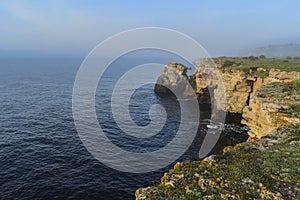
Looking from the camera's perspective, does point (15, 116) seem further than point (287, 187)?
Yes

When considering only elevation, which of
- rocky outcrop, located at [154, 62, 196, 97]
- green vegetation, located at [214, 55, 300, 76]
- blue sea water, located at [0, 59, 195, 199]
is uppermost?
green vegetation, located at [214, 55, 300, 76]

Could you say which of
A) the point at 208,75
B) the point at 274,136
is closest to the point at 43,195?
the point at 274,136

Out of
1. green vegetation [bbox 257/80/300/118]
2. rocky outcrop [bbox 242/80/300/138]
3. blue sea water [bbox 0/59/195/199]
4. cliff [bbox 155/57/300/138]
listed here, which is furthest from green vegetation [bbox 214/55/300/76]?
blue sea water [bbox 0/59/195/199]

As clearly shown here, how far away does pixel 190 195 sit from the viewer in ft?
37.9

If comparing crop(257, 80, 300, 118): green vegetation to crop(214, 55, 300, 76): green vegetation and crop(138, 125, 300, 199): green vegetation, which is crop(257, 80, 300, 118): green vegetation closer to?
crop(138, 125, 300, 199): green vegetation

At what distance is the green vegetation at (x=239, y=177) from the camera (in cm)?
1178

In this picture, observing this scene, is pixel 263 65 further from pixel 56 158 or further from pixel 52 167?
pixel 52 167

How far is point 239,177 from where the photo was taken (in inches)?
518

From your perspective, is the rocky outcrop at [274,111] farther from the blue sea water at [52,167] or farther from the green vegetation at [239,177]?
the blue sea water at [52,167]

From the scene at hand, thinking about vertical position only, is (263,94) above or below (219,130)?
above

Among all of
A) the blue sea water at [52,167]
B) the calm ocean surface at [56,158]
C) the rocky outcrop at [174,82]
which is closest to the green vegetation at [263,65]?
the rocky outcrop at [174,82]

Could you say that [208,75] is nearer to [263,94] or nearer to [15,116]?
[263,94]

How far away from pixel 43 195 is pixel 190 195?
3026 centimetres

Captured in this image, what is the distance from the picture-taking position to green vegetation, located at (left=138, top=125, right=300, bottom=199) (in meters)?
11.8
